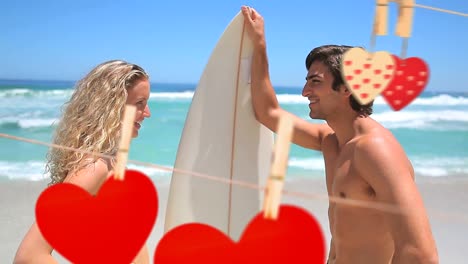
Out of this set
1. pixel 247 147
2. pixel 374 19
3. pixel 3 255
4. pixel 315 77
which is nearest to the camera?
pixel 374 19

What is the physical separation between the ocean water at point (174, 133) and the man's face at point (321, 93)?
2338mm

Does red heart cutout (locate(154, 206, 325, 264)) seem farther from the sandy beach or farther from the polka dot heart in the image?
the sandy beach

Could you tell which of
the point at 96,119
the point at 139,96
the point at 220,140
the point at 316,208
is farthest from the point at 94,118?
the point at 316,208

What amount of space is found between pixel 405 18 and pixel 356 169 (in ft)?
2.00

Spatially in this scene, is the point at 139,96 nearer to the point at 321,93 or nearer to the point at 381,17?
the point at 321,93

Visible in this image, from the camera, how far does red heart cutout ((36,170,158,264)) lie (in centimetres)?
94

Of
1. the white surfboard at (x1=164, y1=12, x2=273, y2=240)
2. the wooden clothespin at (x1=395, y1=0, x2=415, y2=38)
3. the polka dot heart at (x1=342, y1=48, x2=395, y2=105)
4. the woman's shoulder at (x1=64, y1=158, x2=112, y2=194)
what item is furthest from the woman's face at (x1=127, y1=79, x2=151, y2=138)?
the wooden clothespin at (x1=395, y1=0, x2=415, y2=38)

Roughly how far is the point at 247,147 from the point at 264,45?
0.38 m

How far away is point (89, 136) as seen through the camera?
1.44 metres

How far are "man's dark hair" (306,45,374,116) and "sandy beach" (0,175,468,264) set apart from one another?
1.52 m

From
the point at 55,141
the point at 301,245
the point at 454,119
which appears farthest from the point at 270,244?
the point at 454,119

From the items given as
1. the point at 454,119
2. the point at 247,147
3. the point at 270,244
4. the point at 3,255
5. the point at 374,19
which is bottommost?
the point at 454,119

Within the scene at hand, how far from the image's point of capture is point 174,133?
9469 millimetres

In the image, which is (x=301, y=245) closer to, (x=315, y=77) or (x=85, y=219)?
(x=85, y=219)
